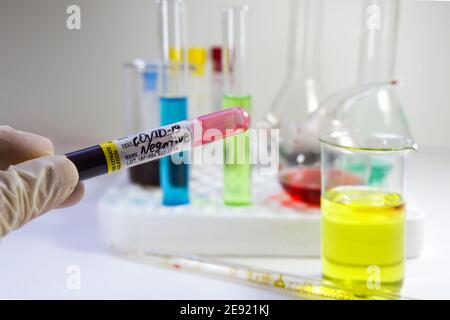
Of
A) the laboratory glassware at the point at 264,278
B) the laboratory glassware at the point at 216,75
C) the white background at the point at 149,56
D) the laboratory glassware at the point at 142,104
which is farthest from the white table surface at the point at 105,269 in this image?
the laboratory glassware at the point at 216,75

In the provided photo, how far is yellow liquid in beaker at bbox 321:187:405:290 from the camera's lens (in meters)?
0.70

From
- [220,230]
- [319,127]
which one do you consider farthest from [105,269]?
[319,127]

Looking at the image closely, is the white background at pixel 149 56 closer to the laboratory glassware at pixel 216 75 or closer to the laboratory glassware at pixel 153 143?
the laboratory glassware at pixel 216 75

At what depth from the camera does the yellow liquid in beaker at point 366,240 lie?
0.70 metres

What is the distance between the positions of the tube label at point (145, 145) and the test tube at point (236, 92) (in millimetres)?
246

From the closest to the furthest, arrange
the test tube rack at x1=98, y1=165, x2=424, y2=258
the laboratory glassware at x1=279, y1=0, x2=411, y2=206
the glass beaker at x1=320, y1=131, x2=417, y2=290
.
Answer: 1. the glass beaker at x1=320, y1=131, x2=417, y2=290
2. the test tube rack at x1=98, y1=165, x2=424, y2=258
3. the laboratory glassware at x1=279, y1=0, x2=411, y2=206

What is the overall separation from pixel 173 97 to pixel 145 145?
287mm

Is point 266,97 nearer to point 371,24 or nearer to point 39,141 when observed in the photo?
point 371,24

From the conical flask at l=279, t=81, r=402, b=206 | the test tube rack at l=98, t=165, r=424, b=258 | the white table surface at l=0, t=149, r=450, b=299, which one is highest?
the conical flask at l=279, t=81, r=402, b=206

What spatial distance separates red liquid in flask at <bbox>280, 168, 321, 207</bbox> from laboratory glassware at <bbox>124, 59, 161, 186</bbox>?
228 mm

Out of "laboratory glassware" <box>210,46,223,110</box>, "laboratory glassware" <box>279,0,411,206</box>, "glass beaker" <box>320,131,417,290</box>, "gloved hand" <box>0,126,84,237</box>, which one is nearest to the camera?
"gloved hand" <box>0,126,84,237</box>

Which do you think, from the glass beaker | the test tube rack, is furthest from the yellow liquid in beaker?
the test tube rack

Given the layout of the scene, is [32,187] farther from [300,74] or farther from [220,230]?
[300,74]

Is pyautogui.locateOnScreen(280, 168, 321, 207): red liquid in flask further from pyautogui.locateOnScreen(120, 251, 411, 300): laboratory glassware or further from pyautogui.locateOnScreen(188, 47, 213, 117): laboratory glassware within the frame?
pyautogui.locateOnScreen(188, 47, 213, 117): laboratory glassware
